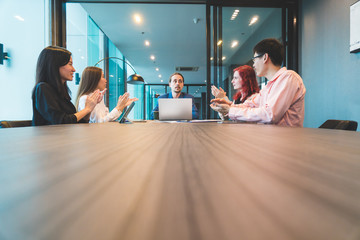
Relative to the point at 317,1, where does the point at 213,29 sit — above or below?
below

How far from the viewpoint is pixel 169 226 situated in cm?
4

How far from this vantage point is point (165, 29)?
3.27 metres

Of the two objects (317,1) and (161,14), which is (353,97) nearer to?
(317,1)

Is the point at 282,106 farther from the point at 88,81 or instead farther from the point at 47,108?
the point at 88,81

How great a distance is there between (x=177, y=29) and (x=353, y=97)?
270cm

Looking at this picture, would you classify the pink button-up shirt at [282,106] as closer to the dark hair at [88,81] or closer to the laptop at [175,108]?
the laptop at [175,108]

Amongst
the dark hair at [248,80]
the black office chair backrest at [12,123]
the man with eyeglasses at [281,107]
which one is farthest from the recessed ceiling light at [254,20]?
the black office chair backrest at [12,123]

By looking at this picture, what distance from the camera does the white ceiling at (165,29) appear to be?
256cm

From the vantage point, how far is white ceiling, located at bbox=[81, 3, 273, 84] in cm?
256

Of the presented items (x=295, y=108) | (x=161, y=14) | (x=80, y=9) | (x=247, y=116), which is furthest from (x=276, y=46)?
(x=80, y=9)

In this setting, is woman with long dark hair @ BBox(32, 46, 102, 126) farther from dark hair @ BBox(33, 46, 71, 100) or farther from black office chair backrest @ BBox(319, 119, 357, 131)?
black office chair backrest @ BBox(319, 119, 357, 131)

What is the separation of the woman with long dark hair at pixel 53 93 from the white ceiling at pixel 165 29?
5.87ft

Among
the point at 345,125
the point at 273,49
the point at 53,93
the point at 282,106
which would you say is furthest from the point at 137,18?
the point at 345,125

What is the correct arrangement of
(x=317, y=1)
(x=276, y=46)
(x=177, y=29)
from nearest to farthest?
(x=276, y=46), (x=317, y=1), (x=177, y=29)
